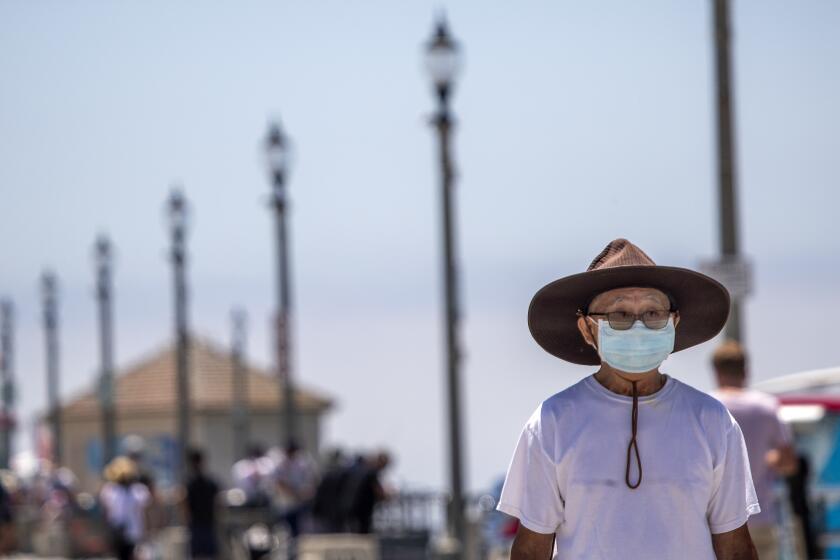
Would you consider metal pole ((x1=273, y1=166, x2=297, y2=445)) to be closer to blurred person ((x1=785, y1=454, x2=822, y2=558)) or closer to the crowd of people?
the crowd of people

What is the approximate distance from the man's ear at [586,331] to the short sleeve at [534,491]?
38 centimetres

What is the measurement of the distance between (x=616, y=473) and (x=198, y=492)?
16771 millimetres

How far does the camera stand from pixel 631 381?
5.36m

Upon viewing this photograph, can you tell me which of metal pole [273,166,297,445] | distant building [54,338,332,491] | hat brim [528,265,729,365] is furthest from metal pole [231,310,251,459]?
hat brim [528,265,729,365]

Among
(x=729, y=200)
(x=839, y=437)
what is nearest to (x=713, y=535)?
(x=839, y=437)

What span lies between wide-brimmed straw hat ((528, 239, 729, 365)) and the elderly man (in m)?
0.01

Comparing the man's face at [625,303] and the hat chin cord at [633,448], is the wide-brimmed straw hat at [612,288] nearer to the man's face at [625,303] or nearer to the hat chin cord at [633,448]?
the man's face at [625,303]

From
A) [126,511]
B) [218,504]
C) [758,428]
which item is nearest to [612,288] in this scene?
[758,428]

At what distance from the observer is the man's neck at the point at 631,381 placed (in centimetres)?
536

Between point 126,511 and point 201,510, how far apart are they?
4.73ft

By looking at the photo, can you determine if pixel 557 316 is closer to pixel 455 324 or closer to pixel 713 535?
pixel 713 535

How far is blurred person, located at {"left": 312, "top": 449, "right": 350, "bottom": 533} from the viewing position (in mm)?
23188

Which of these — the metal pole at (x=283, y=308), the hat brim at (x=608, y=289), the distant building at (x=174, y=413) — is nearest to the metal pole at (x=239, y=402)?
the distant building at (x=174, y=413)

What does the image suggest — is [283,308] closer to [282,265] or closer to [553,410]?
[282,265]
